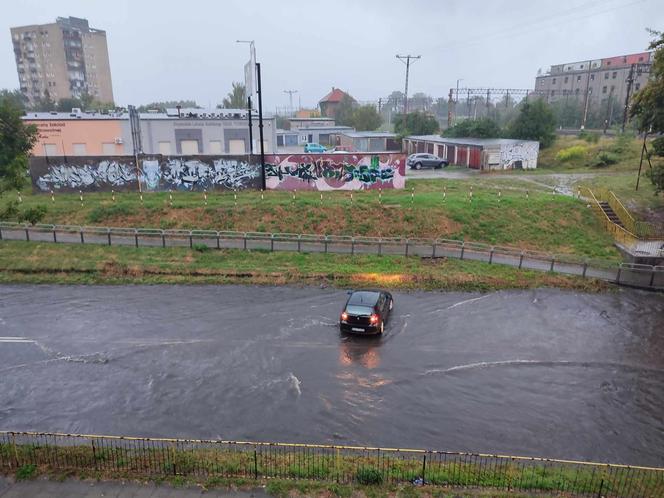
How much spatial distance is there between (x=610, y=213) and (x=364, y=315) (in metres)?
21.0

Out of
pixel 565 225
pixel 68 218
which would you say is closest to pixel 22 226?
pixel 68 218

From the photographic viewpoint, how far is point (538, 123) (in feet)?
166

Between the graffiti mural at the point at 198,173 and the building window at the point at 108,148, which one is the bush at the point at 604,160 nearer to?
the graffiti mural at the point at 198,173

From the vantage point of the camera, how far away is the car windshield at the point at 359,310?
16016 mm

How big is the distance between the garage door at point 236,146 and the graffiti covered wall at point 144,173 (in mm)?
18560

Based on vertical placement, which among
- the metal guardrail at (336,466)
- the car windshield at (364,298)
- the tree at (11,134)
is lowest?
the metal guardrail at (336,466)

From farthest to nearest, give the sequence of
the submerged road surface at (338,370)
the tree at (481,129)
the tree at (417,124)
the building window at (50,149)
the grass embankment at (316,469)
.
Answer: the tree at (417,124), the tree at (481,129), the building window at (50,149), the submerged road surface at (338,370), the grass embankment at (316,469)

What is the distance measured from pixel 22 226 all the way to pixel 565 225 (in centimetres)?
3064

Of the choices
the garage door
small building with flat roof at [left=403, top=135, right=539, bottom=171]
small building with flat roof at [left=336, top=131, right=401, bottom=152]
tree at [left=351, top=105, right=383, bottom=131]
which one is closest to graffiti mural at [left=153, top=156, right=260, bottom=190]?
the garage door

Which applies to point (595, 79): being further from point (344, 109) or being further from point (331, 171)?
point (331, 171)

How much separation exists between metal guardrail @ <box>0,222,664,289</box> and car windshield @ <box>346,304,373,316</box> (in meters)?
8.04

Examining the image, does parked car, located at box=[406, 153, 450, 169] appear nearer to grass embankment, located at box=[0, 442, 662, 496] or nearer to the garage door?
the garage door

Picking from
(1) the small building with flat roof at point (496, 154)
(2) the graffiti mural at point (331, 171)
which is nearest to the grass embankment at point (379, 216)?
(2) the graffiti mural at point (331, 171)

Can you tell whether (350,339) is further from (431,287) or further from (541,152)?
(541,152)
